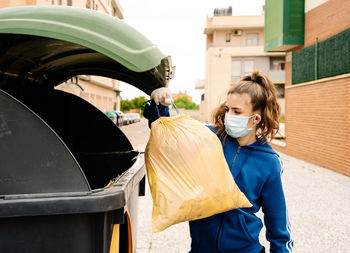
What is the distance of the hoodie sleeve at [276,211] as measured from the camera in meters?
1.65

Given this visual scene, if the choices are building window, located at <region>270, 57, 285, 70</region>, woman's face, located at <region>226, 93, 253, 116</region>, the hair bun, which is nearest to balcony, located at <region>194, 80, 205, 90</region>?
building window, located at <region>270, 57, 285, 70</region>

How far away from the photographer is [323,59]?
8.42 metres

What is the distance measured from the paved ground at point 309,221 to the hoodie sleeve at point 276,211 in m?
1.97

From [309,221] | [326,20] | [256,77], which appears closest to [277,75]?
[326,20]

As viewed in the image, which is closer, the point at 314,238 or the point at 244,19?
the point at 314,238

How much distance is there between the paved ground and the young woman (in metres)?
1.96

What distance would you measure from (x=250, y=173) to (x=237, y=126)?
0.28 metres

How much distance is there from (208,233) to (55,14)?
4.42 ft

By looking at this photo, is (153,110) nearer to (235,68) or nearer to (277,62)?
(235,68)

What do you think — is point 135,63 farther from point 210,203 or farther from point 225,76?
point 225,76

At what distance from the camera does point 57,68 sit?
2564mm

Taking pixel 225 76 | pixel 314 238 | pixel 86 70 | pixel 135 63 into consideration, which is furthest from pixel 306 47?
pixel 225 76

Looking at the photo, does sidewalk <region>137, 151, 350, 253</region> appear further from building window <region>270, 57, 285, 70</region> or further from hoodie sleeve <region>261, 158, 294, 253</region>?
building window <region>270, 57, 285, 70</region>

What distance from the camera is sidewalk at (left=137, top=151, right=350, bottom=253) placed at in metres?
3.57
